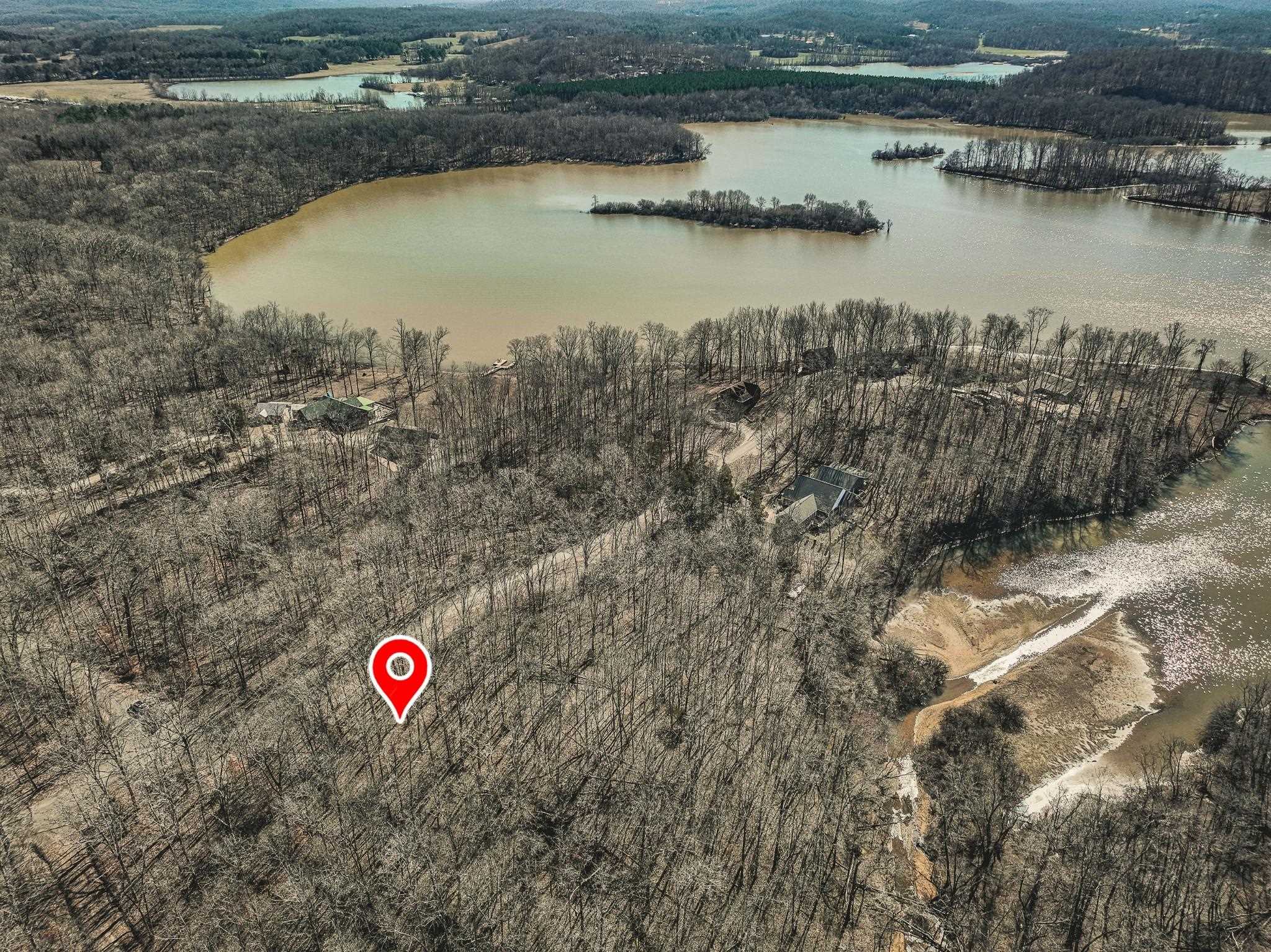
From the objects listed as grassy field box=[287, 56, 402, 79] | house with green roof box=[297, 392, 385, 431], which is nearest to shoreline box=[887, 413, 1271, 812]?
house with green roof box=[297, 392, 385, 431]

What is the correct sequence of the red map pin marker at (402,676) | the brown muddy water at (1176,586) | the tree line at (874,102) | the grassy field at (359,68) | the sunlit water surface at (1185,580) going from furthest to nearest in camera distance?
the grassy field at (359,68), the tree line at (874,102), the sunlit water surface at (1185,580), the brown muddy water at (1176,586), the red map pin marker at (402,676)

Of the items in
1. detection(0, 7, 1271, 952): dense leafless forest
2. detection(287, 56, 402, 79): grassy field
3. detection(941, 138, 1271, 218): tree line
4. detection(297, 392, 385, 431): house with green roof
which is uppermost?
detection(287, 56, 402, 79): grassy field

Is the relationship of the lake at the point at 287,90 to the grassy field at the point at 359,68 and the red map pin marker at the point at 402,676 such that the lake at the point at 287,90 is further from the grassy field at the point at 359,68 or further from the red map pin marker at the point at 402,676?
the red map pin marker at the point at 402,676

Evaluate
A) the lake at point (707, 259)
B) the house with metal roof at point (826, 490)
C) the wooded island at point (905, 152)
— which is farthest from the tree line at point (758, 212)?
the house with metal roof at point (826, 490)

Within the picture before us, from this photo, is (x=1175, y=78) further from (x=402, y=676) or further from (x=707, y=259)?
(x=402, y=676)

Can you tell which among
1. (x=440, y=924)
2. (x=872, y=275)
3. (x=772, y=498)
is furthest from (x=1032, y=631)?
(x=872, y=275)

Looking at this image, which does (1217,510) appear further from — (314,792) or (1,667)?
(1,667)

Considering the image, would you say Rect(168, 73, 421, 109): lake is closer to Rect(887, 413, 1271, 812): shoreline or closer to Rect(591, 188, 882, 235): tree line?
Rect(591, 188, 882, 235): tree line
